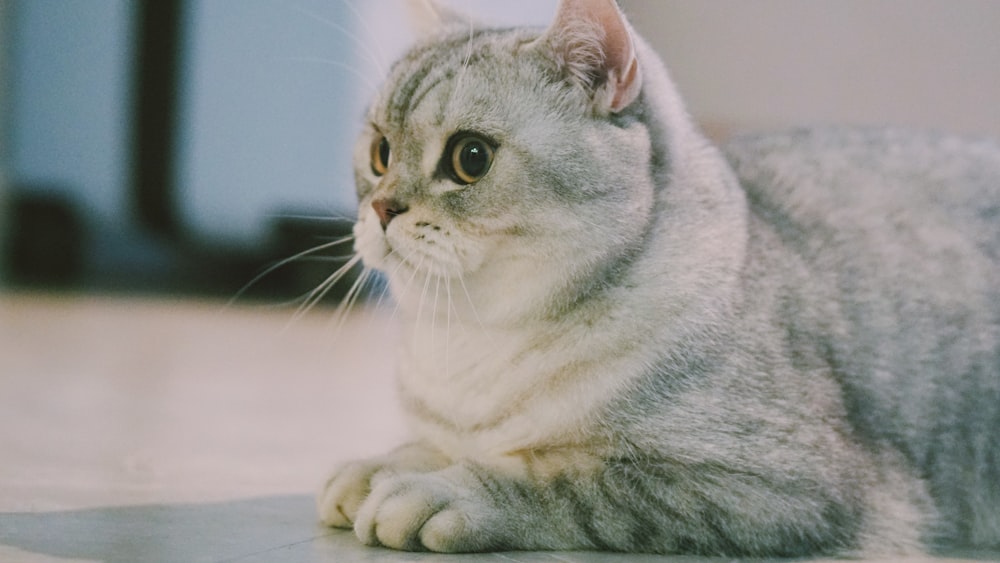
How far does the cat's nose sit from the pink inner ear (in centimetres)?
37

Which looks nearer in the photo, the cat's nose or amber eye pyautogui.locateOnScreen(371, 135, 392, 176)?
the cat's nose

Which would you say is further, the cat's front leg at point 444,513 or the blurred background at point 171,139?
the blurred background at point 171,139

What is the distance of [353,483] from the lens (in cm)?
163

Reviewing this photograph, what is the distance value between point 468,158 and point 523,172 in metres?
0.10

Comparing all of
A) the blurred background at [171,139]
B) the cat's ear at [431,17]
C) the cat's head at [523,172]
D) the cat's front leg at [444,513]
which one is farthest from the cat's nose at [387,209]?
the blurred background at [171,139]

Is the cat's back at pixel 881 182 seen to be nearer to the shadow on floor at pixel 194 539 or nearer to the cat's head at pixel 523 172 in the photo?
the cat's head at pixel 523 172

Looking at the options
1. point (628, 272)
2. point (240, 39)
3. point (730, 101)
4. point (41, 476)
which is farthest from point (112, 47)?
point (628, 272)

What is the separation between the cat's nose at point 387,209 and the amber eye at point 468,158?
101 mm

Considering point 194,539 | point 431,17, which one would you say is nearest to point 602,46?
point 431,17

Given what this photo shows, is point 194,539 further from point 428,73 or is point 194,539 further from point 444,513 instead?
point 428,73

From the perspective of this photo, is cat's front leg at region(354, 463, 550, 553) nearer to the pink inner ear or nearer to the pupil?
the pupil

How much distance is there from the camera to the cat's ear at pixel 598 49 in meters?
1.63

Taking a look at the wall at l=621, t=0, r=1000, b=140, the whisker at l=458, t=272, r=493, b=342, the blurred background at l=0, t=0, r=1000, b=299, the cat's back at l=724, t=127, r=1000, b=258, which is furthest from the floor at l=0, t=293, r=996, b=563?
the wall at l=621, t=0, r=1000, b=140

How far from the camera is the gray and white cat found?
1532 mm
